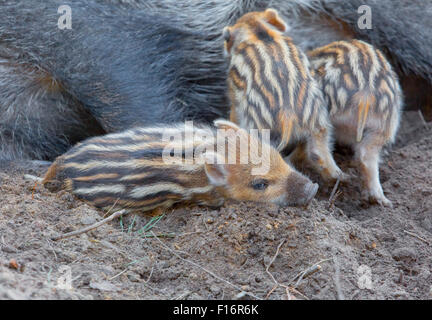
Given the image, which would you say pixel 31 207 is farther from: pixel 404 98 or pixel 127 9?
pixel 404 98

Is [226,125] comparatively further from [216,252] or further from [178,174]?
[216,252]

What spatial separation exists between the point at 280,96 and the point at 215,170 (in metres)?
0.56

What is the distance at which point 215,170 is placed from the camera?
2.99m

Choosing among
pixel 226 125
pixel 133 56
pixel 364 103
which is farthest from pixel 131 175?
pixel 364 103

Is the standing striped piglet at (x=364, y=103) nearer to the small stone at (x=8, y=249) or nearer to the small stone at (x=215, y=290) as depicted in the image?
the small stone at (x=215, y=290)

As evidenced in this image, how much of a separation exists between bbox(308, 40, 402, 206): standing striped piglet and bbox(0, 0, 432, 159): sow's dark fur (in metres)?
0.92

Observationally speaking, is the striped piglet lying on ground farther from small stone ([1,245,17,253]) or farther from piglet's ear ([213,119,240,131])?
small stone ([1,245,17,253])

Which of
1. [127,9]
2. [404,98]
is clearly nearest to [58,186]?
[127,9]

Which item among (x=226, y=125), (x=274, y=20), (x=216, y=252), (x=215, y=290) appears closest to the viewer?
(x=215, y=290)

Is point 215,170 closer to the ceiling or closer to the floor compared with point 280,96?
closer to the floor

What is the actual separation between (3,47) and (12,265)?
6.88 feet

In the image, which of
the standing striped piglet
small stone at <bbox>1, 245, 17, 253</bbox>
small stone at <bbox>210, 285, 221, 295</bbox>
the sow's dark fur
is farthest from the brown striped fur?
small stone at <bbox>1, 245, 17, 253</bbox>

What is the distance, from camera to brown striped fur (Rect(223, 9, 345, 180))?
3.21 meters

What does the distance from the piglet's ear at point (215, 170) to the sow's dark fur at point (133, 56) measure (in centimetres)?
79
